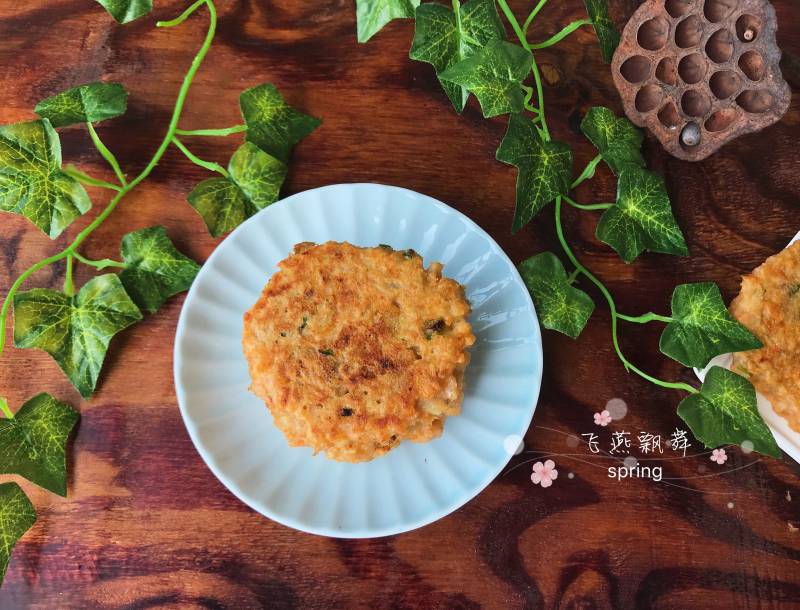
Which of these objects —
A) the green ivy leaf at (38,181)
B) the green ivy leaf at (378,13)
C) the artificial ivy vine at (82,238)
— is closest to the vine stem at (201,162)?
the artificial ivy vine at (82,238)

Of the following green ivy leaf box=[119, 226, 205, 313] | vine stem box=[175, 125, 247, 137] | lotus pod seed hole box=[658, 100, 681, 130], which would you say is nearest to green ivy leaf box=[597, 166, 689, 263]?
lotus pod seed hole box=[658, 100, 681, 130]

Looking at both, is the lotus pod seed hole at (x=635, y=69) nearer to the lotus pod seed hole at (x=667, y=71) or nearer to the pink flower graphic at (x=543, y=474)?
the lotus pod seed hole at (x=667, y=71)

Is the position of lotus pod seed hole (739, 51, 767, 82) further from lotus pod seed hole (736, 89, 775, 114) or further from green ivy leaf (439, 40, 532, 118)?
green ivy leaf (439, 40, 532, 118)

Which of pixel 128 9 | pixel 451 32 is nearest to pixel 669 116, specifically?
pixel 451 32

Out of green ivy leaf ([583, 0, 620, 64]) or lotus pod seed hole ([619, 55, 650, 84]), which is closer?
green ivy leaf ([583, 0, 620, 64])

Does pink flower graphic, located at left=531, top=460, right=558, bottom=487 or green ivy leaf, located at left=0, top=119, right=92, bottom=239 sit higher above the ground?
green ivy leaf, located at left=0, top=119, right=92, bottom=239

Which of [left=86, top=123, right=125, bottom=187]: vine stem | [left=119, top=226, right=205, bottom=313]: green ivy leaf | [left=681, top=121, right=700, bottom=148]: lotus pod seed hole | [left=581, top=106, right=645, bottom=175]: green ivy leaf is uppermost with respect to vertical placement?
[left=681, top=121, right=700, bottom=148]: lotus pod seed hole
